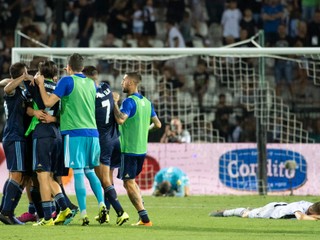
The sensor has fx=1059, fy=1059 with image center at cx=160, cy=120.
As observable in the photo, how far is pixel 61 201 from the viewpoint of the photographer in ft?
42.5

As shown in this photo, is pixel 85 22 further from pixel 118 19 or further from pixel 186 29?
pixel 186 29

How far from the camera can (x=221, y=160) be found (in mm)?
21219

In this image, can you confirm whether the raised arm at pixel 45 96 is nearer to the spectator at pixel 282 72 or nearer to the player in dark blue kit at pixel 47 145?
the player in dark blue kit at pixel 47 145

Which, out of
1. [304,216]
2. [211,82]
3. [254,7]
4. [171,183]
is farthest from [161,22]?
[304,216]

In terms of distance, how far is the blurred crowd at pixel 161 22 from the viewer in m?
25.9

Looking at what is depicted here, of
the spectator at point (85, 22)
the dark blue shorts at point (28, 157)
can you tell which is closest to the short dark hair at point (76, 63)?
the dark blue shorts at point (28, 157)

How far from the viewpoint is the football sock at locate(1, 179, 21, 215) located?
13281 millimetres

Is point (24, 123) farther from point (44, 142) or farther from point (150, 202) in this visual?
point (150, 202)

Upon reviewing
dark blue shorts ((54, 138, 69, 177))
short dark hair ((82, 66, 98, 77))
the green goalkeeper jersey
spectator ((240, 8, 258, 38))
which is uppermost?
spectator ((240, 8, 258, 38))

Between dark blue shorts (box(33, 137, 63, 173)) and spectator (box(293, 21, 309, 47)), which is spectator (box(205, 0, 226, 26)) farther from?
dark blue shorts (box(33, 137, 63, 173))

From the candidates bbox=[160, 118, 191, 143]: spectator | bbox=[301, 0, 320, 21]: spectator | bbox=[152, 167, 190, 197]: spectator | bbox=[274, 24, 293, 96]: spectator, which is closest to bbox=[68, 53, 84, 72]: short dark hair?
bbox=[152, 167, 190, 197]: spectator

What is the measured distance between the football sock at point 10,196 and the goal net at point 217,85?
677 cm

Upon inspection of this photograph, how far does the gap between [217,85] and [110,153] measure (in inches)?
409

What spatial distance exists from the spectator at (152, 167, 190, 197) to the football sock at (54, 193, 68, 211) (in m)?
7.30
